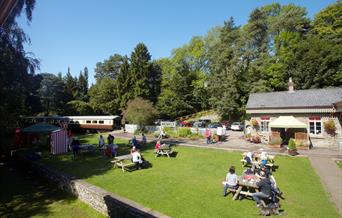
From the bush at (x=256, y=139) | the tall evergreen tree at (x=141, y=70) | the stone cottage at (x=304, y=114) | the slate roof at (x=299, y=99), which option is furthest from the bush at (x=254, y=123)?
the tall evergreen tree at (x=141, y=70)

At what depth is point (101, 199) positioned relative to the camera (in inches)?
361

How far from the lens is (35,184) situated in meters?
13.0

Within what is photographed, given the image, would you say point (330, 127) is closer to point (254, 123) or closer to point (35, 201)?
point (254, 123)

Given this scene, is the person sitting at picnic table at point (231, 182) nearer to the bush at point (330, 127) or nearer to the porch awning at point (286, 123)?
the porch awning at point (286, 123)

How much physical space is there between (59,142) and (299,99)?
21598 millimetres

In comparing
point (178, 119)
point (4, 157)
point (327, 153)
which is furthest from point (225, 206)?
point (178, 119)

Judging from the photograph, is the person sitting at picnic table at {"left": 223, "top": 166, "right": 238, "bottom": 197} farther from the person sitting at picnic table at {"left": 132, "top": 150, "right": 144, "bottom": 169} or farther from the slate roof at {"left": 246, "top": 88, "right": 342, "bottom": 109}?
the slate roof at {"left": 246, "top": 88, "right": 342, "bottom": 109}

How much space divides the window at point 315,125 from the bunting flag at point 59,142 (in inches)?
830

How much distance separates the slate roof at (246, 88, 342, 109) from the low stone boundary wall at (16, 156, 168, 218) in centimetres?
1796

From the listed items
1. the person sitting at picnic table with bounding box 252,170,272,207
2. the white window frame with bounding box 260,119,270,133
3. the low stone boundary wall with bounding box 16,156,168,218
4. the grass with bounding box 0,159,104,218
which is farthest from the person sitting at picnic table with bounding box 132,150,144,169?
the white window frame with bounding box 260,119,270,133

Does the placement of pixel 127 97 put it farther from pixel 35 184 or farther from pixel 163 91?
pixel 35 184

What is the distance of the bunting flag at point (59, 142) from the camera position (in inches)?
760

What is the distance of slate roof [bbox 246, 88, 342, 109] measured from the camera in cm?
2058

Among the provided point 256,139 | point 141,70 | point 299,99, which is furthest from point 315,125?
point 141,70
